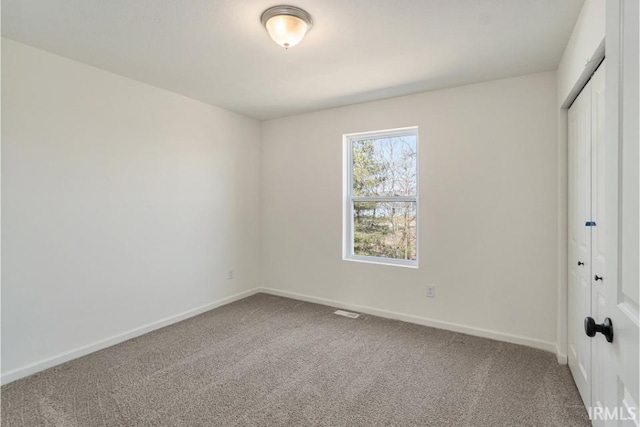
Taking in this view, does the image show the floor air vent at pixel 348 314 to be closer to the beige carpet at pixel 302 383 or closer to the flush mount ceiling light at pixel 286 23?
the beige carpet at pixel 302 383

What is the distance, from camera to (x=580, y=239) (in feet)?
6.95

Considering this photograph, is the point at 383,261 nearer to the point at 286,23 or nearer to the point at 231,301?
the point at 231,301

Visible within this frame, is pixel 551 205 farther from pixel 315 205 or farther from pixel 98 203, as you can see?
pixel 98 203

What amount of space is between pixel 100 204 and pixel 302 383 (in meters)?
2.27

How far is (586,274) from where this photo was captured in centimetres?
196

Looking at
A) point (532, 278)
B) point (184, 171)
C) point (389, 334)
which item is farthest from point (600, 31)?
point (184, 171)

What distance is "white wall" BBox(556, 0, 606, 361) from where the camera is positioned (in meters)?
1.62

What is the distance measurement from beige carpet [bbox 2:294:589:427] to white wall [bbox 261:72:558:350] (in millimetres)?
364

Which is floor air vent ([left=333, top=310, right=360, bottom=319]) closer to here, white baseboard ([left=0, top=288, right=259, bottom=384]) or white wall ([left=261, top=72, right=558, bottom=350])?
white wall ([left=261, top=72, right=558, bottom=350])

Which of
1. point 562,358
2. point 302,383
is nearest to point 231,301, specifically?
point 302,383

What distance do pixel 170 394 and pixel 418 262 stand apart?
248 cm

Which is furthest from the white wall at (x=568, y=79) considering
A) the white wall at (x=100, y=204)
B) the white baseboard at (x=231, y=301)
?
the white wall at (x=100, y=204)

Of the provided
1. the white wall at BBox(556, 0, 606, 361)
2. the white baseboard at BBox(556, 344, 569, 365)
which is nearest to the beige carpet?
the white baseboard at BBox(556, 344, 569, 365)

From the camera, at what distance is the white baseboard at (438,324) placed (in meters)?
2.76
